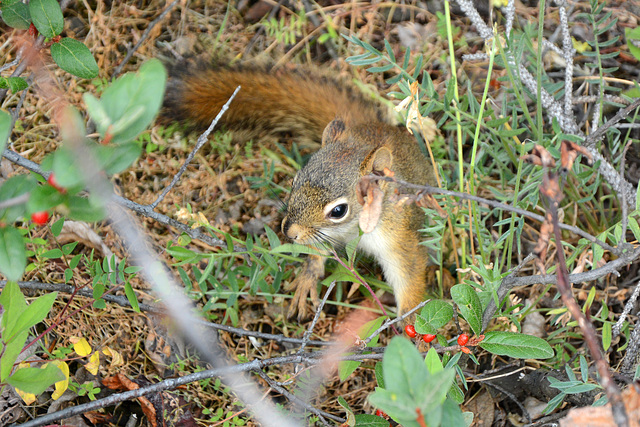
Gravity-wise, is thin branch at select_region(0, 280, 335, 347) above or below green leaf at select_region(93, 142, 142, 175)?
below

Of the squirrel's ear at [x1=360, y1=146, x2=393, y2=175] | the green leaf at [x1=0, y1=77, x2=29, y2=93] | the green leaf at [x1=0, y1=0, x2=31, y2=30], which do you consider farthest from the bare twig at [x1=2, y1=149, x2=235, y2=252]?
the squirrel's ear at [x1=360, y1=146, x2=393, y2=175]

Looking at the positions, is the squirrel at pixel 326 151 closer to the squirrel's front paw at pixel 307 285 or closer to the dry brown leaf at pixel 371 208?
the squirrel's front paw at pixel 307 285

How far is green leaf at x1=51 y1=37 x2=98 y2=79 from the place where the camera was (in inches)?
58.7

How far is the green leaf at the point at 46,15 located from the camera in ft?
4.71

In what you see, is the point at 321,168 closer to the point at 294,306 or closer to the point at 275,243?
the point at 275,243

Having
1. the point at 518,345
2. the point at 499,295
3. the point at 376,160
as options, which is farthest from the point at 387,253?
the point at 518,345

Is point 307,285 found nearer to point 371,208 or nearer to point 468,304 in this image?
point 468,304

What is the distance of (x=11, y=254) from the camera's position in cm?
109

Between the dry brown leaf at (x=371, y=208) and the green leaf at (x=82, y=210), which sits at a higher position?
the green leaf at (x=82, y=210)

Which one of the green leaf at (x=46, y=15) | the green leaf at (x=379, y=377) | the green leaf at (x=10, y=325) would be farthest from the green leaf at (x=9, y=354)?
the green leaf at (x=379, y=377)

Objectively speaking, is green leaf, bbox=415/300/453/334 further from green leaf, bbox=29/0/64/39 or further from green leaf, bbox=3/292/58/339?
green leaf, bbox=29/0/64/39

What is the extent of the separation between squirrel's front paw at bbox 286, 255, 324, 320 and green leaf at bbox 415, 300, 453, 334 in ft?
2.65

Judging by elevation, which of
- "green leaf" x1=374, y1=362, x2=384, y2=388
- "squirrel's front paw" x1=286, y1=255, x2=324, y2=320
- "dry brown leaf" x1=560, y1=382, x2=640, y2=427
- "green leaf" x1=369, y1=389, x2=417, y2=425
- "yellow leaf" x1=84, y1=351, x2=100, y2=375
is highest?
"green leaf" x1=369, y1=389, x2=417, y2=425

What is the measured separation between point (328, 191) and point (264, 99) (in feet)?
2.12
